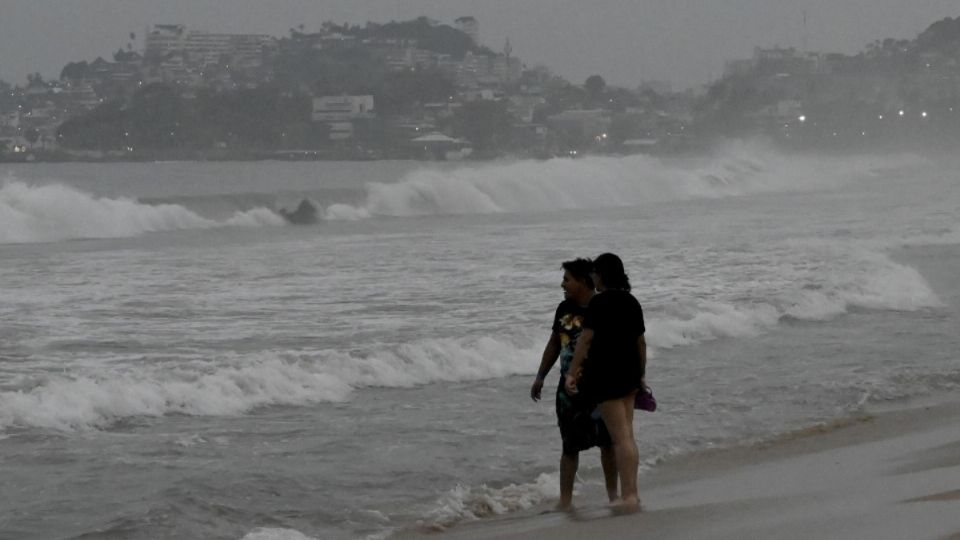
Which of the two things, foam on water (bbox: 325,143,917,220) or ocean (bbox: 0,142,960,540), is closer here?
ocean (bbox: 0,142,960,540)

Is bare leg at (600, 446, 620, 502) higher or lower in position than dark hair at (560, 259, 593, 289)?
lower

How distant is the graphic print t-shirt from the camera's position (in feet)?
27.5

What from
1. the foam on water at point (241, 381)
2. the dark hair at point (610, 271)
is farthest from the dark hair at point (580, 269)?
the foam on water at point (241, 381)

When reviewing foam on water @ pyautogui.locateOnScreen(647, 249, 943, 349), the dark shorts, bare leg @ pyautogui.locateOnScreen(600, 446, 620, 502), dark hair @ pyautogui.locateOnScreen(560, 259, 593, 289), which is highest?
dark hair @ pyautogui.locateOnScreen(560, 259, 593, 289)

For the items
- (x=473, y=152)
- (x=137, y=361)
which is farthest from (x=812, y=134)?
(x=137, y=361)

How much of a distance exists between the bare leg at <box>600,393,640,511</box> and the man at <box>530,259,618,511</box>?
108mm

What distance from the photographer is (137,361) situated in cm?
1384

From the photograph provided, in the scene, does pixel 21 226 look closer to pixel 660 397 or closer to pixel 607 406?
pixel 660 397

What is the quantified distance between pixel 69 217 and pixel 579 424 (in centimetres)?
3429

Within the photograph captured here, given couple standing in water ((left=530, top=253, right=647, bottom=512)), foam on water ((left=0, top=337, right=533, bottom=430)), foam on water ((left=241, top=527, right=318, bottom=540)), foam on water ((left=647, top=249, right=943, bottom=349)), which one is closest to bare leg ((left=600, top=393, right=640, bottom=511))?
couple standing in water ((left=530, top=253, right=647, bottom=512))

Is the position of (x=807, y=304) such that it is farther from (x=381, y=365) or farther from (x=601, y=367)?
(x=601, y=367)

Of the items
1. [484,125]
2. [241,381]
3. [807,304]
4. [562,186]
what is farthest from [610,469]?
[484,125]

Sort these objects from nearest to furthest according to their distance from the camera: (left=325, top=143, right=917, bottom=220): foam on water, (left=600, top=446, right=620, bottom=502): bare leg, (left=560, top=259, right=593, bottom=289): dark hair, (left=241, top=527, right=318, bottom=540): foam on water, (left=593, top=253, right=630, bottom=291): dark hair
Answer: (left=241, top=527, right=318, bottom=540): foam on water < (left=593, top=253, right=630, bottom=291): dark hair < (left=560, top=259, right=593, bottom=289): dark hair < (left=600, top=446, right=620, bottom=502): bare leg < (left=325, top=143, right=917, bottom=220): foam on water

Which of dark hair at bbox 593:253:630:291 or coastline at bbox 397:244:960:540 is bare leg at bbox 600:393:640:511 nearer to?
coastline at bbox 397:244:960:540
